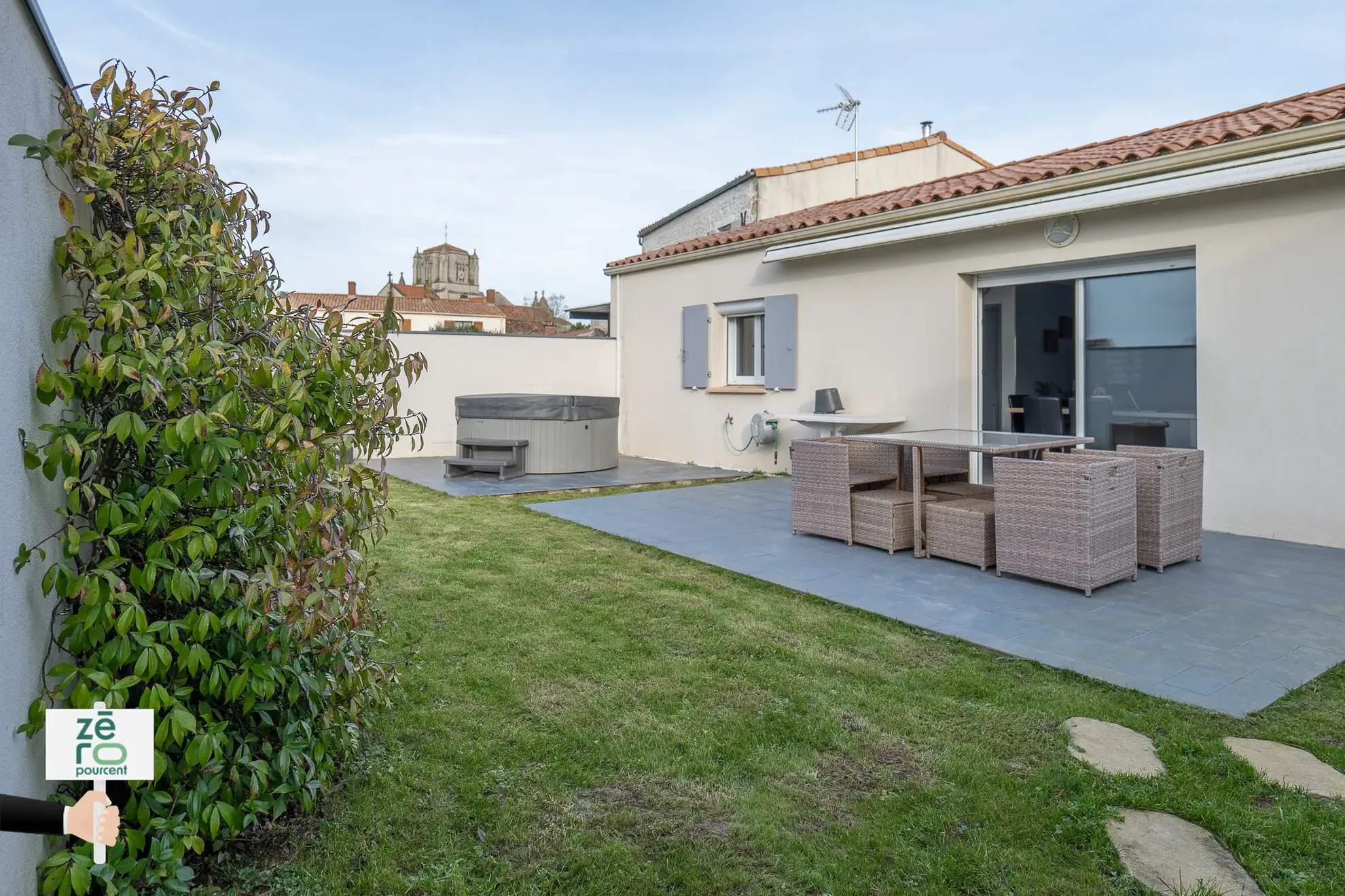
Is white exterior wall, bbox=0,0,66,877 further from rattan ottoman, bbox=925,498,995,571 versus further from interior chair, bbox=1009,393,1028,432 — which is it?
interior chair, bbox=1009,393,1028,432

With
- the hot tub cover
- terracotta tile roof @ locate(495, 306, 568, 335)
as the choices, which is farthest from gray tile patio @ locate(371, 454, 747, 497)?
terracotta tile roof @ locate(495, 306, 568, 335)

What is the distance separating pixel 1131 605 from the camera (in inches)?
179

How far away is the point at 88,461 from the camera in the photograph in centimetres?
186

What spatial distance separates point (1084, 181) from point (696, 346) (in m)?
5.71

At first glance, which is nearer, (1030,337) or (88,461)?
(88,461)

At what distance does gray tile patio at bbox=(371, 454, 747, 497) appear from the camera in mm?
9258

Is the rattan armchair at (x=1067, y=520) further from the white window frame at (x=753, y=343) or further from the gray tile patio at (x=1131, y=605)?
the white window frame at (x=753, y=343)

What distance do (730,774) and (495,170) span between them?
786 inches

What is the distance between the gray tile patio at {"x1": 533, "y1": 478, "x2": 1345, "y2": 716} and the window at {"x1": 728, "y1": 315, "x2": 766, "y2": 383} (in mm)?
4758

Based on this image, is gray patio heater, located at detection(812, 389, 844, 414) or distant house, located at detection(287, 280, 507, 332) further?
distant house, located at detection(287, 280, 507, 332)

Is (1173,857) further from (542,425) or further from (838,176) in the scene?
(838,176)

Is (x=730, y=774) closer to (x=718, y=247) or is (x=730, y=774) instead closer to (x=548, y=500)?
(x=548, y=500)

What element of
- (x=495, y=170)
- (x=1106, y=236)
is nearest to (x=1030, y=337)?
(x=1106, y=236)

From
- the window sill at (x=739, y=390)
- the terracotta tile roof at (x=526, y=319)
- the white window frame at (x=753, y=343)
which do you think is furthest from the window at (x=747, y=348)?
the terracotta tile roof at (x=526, y=319)
